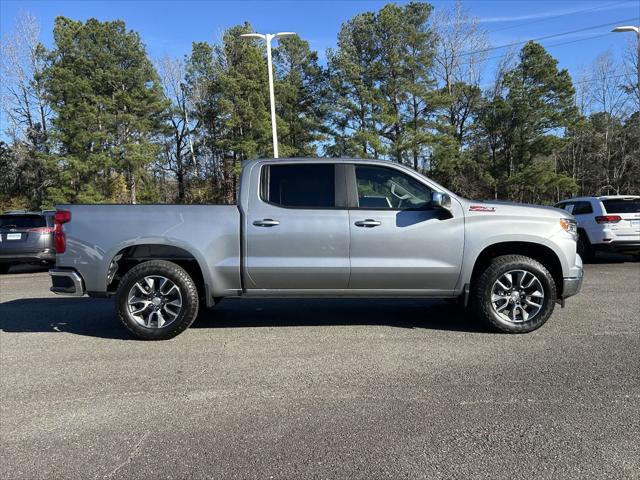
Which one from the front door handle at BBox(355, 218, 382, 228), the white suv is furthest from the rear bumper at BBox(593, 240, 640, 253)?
the front door handle at BBox(355, 218, 382, 228)

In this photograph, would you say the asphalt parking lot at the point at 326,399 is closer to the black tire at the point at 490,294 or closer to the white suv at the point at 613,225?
the black tire at the point at 490,294

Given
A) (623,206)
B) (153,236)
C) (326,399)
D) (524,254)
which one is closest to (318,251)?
(153,236)

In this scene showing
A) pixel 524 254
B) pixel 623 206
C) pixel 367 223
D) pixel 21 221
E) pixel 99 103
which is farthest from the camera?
pixel 99 103

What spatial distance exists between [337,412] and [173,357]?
2.09 meters

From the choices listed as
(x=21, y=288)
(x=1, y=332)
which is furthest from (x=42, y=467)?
(x=21, y=288)

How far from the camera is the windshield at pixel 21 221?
39.5 feet

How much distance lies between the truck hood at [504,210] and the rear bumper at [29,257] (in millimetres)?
10451

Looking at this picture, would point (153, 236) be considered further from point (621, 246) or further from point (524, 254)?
point (621, 246)

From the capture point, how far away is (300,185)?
564 cm

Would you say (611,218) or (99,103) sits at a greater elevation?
(99,103)

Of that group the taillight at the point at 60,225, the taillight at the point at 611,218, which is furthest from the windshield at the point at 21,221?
the taillight at the point at 611,218

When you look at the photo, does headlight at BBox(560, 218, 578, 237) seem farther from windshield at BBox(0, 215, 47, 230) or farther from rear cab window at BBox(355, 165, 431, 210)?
windshield at BBox(0, 215, 47, 230)

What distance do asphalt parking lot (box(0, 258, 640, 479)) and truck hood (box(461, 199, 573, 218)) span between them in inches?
53.4

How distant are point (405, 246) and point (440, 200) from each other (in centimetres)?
62
